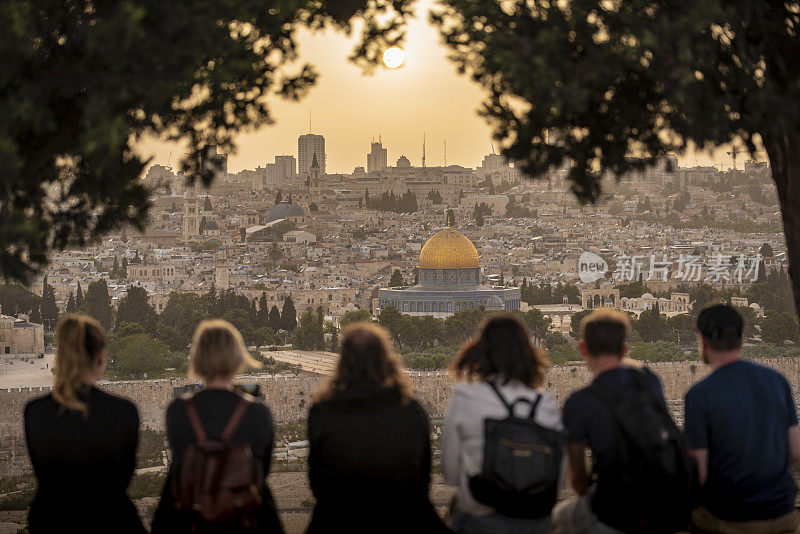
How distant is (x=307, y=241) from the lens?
79.9 metres

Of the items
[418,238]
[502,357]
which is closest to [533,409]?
[502,357]

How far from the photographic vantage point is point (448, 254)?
45.1 m

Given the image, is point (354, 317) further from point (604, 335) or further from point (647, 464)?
point (647, 464)

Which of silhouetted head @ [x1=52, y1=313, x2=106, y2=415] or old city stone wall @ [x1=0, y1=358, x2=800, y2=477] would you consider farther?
old city stone wall @ [x1=0, y1=358, x2=800, y2=477]

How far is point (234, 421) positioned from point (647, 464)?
1227mm

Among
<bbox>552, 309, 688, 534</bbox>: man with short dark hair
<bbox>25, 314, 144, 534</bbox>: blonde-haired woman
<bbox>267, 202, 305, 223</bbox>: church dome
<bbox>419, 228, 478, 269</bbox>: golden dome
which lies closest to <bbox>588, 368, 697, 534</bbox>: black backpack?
<bbox>552, 309, 688, 534</bbox>: man with short dark hair

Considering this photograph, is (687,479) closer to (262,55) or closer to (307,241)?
(262,55)

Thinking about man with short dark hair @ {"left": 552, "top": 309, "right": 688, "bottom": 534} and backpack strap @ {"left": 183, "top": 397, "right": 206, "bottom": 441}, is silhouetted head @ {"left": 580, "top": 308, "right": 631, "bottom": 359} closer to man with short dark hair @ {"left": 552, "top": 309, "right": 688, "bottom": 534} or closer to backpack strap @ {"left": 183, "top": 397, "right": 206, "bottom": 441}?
man with short dark hair @ {"left": 552, "top": 309, "right": 688, "bottom": 534}

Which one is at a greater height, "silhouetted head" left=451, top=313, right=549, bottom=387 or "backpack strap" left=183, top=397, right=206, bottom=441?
"silhouetted head" left=451, top=313, right=549, bottom=387

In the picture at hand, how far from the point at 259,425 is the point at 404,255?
7026cm

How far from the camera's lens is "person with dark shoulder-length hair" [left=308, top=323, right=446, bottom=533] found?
363 cm

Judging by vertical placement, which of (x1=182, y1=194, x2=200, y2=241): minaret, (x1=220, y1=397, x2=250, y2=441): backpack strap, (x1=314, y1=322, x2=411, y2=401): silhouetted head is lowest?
(x1=220, y1=397, x2=250, y2=441): backpack strap

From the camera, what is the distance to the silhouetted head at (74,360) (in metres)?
3.66

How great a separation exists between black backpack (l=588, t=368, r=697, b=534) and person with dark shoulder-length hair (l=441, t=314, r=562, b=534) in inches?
7.7
